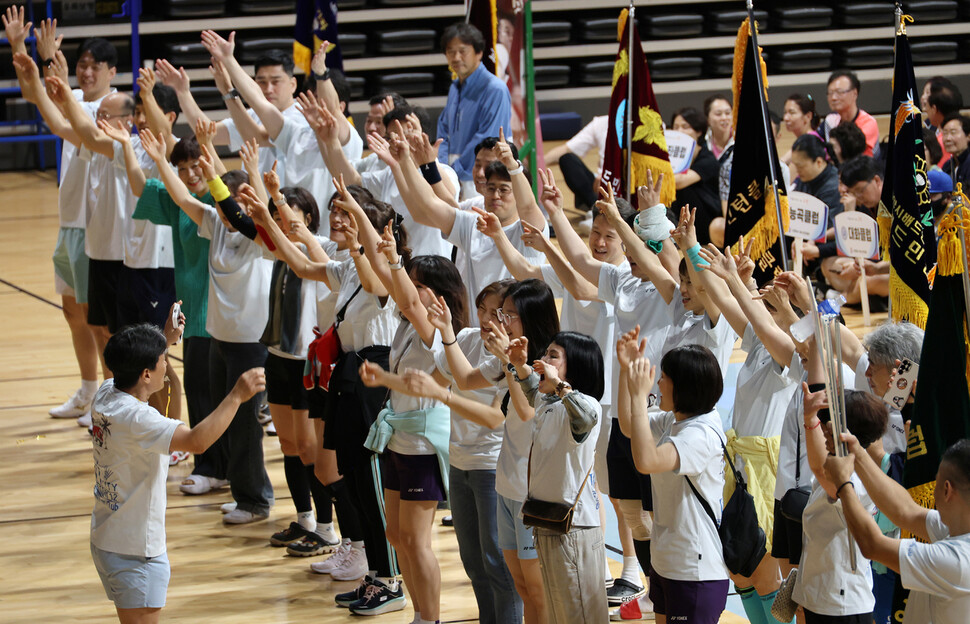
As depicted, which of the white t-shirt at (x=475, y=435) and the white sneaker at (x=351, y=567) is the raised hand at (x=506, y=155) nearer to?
the white t-shirt at (x=475, y=435)

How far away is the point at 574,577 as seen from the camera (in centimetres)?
329

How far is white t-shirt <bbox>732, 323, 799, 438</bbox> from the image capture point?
3.61m

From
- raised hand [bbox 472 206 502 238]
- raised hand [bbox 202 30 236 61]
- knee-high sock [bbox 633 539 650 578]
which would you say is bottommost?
knee-high sock [bbox 633 539 650 578]

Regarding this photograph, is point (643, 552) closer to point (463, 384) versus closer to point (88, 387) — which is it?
point (463, 384)

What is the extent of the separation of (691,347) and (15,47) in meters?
4.04

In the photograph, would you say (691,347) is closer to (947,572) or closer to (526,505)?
(526,505)

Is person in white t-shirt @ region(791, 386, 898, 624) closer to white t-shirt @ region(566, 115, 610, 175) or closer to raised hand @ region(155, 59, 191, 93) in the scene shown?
raised hand @ region(155, 59, 191, 93)

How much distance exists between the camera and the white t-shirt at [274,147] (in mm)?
6219

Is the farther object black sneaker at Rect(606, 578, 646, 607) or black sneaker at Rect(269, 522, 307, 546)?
black sneaker at Rect(269, 522, 307, 546)

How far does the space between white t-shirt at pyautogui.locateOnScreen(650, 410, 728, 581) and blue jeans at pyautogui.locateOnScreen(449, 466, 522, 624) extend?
606 mm

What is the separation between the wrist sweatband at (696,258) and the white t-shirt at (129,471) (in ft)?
5.22

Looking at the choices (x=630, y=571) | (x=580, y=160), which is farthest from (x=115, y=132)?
(x=580, y=160)

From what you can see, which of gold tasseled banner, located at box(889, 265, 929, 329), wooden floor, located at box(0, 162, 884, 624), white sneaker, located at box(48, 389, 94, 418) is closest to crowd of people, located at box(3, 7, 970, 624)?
wooden floor, located at box(0, 162, 884, 624)

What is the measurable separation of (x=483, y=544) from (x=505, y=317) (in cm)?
72
